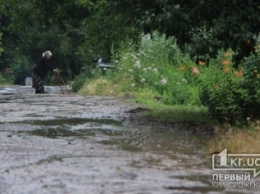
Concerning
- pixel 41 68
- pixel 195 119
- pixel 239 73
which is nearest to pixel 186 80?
pixel 195 119

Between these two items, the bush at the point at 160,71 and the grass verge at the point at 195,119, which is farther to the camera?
the bush at the point at 160,71

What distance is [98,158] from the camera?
7441 millimetres

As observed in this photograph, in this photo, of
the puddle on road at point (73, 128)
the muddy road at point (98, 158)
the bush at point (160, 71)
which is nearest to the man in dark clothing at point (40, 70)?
the bush at point (160, 71)

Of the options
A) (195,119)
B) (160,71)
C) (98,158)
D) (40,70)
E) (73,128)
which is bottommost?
(98,158)

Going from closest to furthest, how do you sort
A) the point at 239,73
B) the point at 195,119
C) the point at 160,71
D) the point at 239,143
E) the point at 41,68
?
the point at 239,143
the point at 239,73
the point at 195,119
the point at 160,71
the point at 41,68

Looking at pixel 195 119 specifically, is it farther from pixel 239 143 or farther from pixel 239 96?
pixel 239 143

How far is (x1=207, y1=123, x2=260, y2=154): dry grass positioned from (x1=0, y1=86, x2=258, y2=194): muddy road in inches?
10.2

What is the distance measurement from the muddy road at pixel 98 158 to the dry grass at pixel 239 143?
26 cm

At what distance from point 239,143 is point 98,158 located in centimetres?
175

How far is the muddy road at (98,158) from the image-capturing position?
5.92m

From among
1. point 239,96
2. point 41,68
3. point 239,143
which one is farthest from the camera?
point 41,68

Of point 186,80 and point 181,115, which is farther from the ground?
point 186,80

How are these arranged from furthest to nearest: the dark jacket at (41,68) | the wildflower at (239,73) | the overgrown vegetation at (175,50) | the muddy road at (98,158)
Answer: the dark jacket at (41,68), the wildflower at (239,73), the overgrown vegetation at (175,50), the muddy road at (98,158)

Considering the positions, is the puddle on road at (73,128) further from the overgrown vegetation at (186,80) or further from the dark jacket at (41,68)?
the dark jacket at (41,68)
